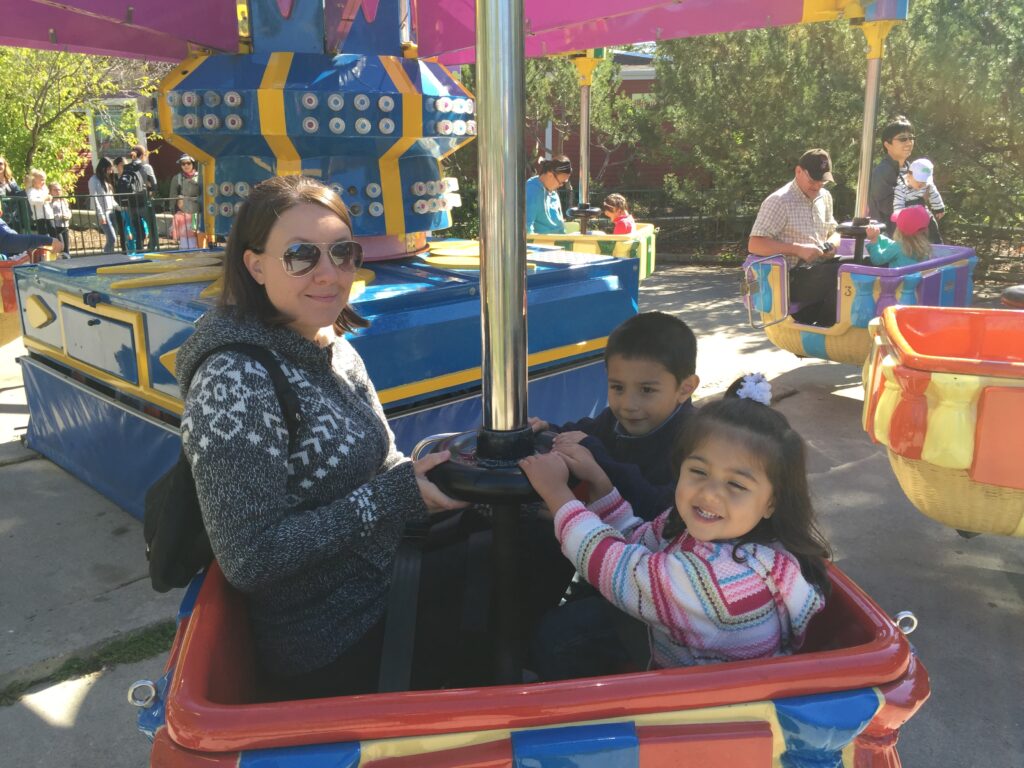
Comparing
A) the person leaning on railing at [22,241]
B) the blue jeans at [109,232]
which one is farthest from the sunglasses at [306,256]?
the blue jeans at [109,232]

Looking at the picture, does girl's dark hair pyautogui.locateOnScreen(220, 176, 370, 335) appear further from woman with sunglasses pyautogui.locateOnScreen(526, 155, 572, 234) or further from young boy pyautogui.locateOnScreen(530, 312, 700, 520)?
woman with sunglasses pyautogui.locateOnScreen(526, 155, 572, 234)

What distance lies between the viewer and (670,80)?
1108 centimetres

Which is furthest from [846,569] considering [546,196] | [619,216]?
[619,216]

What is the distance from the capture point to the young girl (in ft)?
3.96

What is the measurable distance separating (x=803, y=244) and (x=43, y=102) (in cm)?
1222

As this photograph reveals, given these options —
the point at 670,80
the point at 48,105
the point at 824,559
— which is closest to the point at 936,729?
the point at 824,559

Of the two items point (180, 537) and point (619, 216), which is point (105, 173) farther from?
point (180, 537)

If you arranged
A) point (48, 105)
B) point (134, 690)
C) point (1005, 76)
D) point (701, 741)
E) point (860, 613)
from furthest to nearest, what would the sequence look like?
point (48, 105) → point (1005, 76) → point (860, 613) → point (134, 690) → point (701, 741)

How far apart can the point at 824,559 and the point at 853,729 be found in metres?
0.35

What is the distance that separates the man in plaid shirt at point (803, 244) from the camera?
188 inches

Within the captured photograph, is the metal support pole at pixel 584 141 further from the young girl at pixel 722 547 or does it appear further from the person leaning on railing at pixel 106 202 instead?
the person leaning on railing at pixel 106 202

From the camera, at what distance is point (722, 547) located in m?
1.23

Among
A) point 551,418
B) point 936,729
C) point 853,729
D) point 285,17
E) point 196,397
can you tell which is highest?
point 285,17

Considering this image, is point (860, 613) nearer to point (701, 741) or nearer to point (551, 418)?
point (701, 741)
